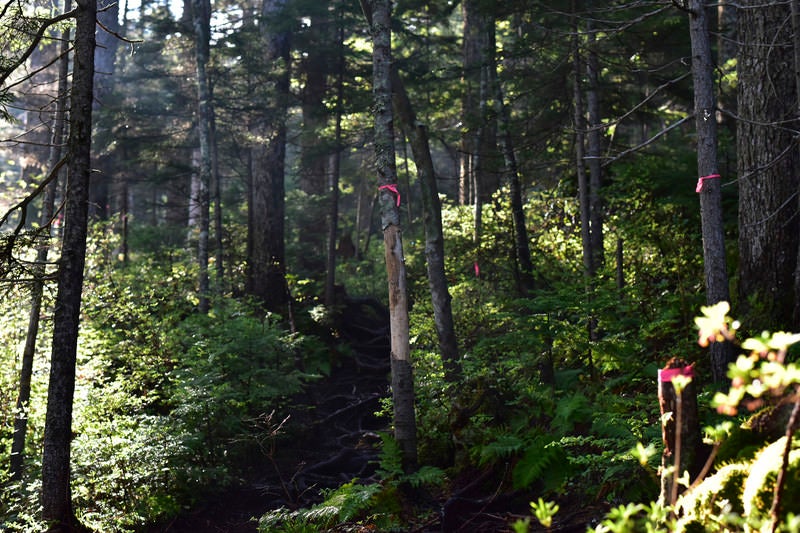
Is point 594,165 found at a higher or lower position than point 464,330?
higher

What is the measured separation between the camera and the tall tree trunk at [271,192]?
1792 centimetres

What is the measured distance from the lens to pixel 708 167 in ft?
22.9

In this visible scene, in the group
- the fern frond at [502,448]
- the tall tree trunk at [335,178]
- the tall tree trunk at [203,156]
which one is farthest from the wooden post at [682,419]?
the tall tree trunk at [335,178]

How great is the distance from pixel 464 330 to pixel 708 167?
21.6ft

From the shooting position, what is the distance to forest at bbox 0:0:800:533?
6273 millimetres

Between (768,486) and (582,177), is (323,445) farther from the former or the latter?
(768,486)

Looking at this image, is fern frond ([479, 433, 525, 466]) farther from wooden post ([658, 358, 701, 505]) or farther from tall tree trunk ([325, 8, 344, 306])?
tall tree trunk ([325, 8, 344, 306])

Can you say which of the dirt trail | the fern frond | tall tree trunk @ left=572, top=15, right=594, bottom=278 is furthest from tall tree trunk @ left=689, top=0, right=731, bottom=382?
the dirt trail

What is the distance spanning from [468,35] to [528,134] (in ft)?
24.7

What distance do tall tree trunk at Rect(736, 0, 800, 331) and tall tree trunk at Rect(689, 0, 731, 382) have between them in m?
1.10

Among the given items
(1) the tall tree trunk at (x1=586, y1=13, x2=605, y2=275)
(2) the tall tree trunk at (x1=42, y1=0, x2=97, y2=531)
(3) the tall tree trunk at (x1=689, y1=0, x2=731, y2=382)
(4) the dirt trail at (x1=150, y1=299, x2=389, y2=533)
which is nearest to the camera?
(3) the tall tree trunk at (x1=689, y1=0, x2=731, y2=382)

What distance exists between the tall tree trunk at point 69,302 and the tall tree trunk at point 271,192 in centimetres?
1015

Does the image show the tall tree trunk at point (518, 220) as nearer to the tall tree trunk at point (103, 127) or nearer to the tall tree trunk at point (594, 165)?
the tall tree trunk at point (594, 165)

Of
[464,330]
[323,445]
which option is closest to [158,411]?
[323,445]
